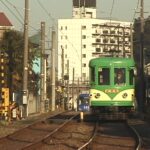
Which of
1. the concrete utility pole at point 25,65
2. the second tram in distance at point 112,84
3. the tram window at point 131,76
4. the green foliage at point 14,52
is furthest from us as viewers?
the green foliage at point 14,52

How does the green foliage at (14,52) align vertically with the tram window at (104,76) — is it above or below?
above

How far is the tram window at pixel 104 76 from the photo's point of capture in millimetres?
28797

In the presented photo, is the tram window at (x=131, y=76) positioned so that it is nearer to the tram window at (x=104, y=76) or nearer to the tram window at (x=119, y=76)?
the tram window at (x=119, y=76)

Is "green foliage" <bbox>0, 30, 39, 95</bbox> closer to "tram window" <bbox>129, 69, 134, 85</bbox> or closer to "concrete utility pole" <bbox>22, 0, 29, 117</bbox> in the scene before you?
"concrete utility pole" <bbox>22, 0, 29, 117</bbox>

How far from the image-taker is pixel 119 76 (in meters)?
29.0

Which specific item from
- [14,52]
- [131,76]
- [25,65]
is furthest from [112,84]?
[14,52]

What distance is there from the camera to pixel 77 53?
14012 cm

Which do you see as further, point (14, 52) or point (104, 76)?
point (14, 52)

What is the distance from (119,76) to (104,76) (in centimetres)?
75

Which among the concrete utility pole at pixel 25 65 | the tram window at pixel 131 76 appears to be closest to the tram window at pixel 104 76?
the tram window at pixel 131 76

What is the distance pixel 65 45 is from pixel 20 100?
103 meters

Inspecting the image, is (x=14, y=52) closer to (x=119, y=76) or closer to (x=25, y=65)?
(x=25, y=65)

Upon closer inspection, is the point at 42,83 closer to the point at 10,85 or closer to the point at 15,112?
the point at 10,85

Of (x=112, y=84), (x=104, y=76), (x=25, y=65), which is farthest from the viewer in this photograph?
(x=25, y=65)
